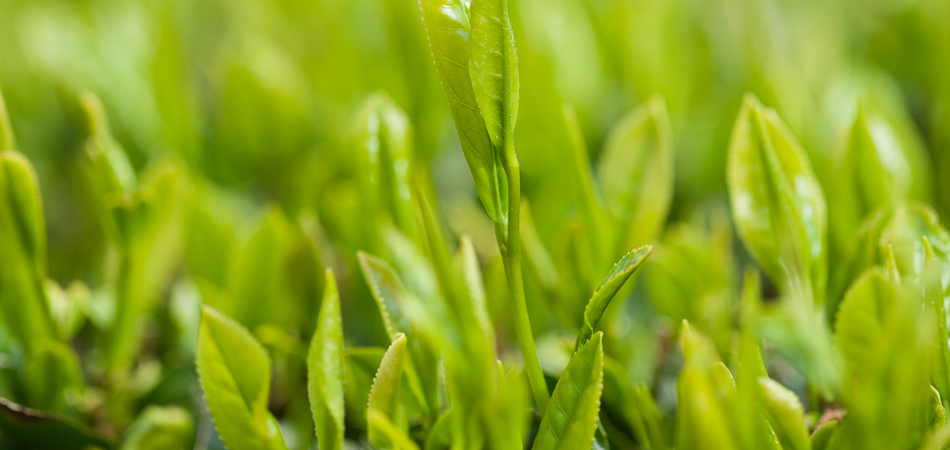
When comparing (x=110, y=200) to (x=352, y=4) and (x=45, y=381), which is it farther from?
(x=352, y=4)

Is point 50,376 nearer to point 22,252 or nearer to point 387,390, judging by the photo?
point 22,252

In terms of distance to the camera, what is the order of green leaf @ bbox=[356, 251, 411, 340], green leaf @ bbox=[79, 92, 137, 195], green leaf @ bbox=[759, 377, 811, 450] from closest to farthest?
green leaf @ bbox=[759, 377, 811, 450]
green leaf @ bbox=[356, 251, 411, 340]
green leaf @ bbox=[79, 92, 137, 195]

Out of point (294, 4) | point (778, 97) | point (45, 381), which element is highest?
point (294, 4)

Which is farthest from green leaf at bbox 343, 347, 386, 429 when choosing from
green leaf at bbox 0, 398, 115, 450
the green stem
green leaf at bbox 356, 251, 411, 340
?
green leaf at bbox 0, 398, 115, 450

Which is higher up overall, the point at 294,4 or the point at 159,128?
the point at 294,4

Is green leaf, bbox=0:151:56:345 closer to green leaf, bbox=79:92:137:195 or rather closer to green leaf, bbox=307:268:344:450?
green leaf, bbox=79:92:137:195

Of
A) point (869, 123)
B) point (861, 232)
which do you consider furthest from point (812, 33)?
point (861, 232)
